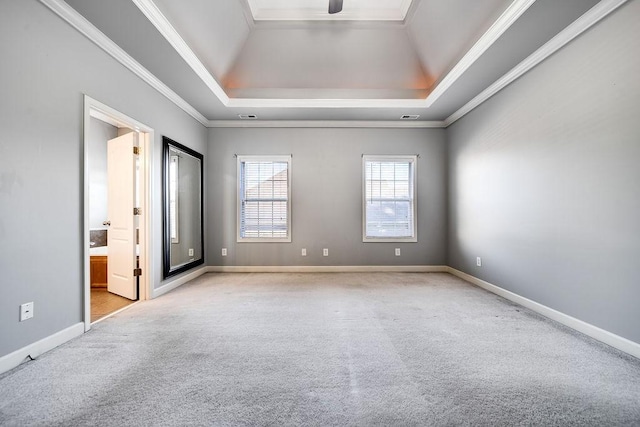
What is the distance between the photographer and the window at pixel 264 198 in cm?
475

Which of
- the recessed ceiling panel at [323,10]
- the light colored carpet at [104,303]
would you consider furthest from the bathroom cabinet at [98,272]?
the recessed ceiling panel at [323,10]

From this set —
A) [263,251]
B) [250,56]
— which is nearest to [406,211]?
[263,251]

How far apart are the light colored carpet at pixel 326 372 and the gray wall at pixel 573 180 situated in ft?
1.53

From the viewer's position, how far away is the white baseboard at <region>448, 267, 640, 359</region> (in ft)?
6.36

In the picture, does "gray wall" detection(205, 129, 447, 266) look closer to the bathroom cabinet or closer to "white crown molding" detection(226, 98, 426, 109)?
"white crown molding" detection(226, 98, 426, 109)

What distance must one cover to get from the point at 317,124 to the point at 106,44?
2987 mm

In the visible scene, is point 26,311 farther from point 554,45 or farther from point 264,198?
point 554,45

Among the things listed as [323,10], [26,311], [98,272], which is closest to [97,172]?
[98,272]

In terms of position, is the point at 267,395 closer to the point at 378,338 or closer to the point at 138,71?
the point at 378,338

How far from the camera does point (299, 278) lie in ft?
13.9

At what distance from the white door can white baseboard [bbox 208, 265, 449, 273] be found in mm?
1533

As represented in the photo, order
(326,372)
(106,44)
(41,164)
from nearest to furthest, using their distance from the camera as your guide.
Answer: (326,372) → (41,164) → (106,44)

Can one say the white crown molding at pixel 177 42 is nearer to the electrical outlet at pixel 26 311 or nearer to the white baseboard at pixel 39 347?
the electrical outlet at pixel 26 311

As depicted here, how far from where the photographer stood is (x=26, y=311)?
1.83 m
